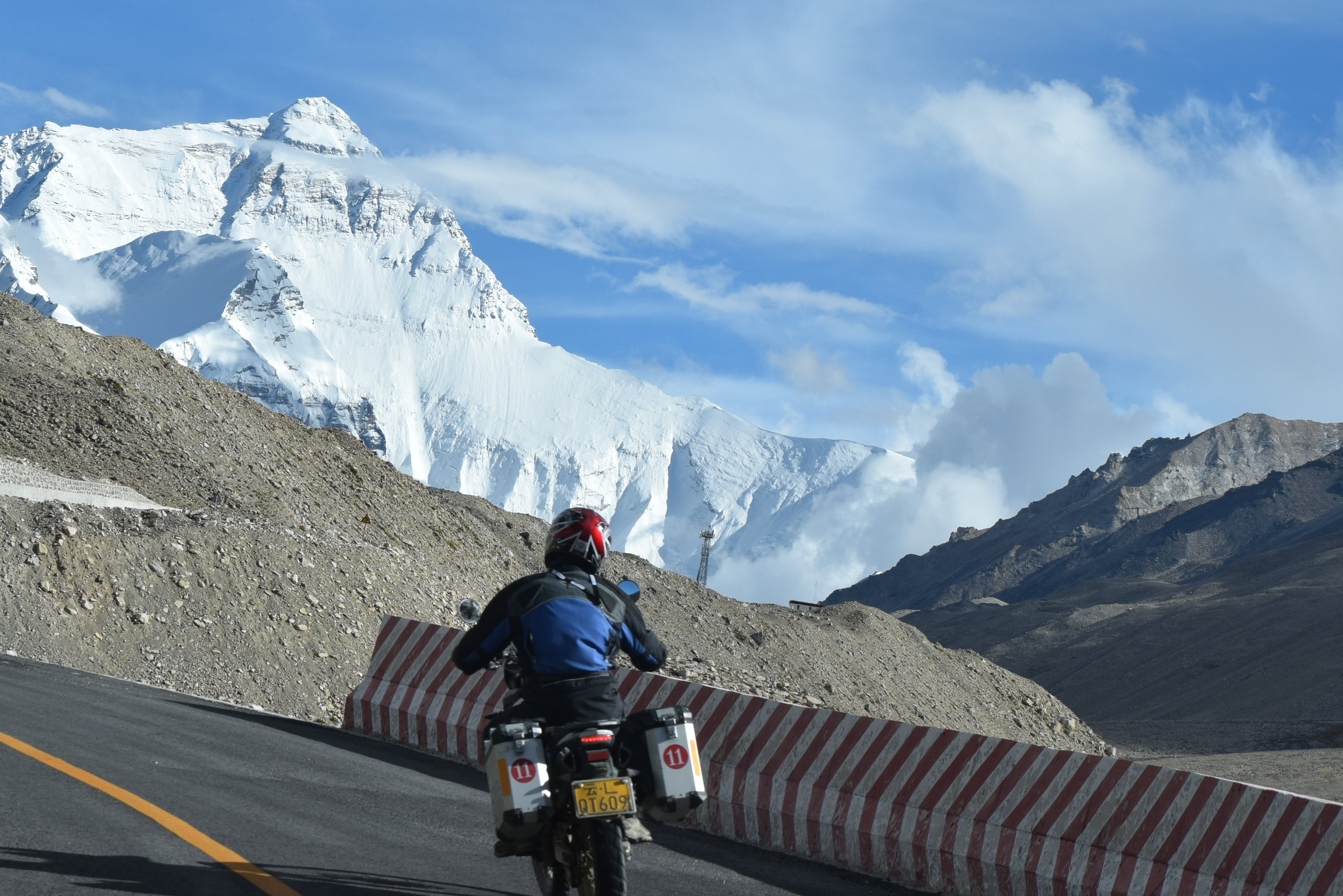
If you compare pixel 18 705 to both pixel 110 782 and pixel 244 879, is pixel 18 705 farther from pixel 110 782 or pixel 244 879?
pixel 244 879

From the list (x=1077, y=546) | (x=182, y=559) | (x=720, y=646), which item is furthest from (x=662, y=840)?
(x=1077, y=546)

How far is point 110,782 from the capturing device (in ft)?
28.4

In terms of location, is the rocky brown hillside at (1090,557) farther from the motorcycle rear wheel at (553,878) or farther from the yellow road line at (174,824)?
the motorcycle rear wheel at (553,878)

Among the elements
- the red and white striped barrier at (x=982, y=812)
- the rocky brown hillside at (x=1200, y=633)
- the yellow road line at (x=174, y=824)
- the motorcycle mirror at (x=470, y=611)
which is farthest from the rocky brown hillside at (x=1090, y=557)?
the motorcycle mirror at (x=470, y=611)

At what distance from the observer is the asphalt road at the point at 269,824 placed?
6.67 meters

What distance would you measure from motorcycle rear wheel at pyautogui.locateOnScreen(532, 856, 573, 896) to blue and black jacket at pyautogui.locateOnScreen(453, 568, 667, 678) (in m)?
0.88

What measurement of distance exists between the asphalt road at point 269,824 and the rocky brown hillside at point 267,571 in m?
9.67

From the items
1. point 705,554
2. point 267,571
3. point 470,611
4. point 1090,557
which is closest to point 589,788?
point 470,611

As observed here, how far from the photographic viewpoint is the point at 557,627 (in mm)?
5969

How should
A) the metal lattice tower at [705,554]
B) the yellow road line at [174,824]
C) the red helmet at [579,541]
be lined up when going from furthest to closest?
the metal lattice tower at [705,554] < the yellow road line at [174,824] < the red helmet at [579,541]

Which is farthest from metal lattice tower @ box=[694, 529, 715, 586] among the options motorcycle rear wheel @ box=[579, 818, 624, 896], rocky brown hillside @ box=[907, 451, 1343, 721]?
motorcycle rear wheel @ box=[579, 818, 624, 896]

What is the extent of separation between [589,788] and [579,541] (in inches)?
50.7

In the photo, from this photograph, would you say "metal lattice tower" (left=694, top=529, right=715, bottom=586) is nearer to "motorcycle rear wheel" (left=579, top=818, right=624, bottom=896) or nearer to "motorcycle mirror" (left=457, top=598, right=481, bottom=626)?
"motorcycle mirror" (left=457, top=598, right=481, bottom=626)

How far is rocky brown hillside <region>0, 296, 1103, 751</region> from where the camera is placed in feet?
71.3
